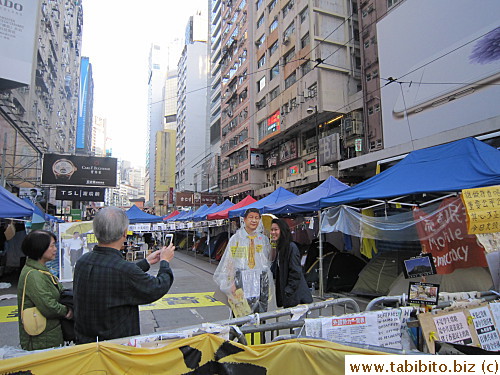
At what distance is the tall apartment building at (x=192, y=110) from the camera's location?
82.0m

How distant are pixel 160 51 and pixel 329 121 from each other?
14873 centimetres

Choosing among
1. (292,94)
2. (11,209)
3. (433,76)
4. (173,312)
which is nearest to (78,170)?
(11,209)

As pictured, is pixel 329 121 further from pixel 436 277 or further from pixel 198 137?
pixel 198 137

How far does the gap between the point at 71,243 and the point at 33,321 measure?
876 cm

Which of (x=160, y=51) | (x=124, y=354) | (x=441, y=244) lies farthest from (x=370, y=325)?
(x=160, y=51)

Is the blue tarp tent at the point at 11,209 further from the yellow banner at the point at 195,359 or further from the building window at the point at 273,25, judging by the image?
the building window at the point at 273,25

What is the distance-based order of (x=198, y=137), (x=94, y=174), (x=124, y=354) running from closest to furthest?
(x=124, y=354) → (x=94, y=174) → (x=198, y=137)

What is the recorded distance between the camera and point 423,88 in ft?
53.2

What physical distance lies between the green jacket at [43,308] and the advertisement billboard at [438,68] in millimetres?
14691

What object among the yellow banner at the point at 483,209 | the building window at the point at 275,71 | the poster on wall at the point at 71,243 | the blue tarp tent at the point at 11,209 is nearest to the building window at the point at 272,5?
the building window at the point at 275,71

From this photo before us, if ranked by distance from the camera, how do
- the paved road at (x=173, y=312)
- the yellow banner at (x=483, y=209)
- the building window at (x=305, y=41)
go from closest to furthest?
the yellow banner at (x=483, y=209), the paved road at (x=173, y=312), the building window at (x=305, y=41)

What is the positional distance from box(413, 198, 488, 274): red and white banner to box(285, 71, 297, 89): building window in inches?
998

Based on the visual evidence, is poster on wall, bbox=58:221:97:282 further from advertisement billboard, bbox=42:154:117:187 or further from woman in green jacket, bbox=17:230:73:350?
advertisement billboard, bbox=42:154:117:187

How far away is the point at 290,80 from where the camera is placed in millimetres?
30359
